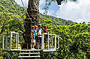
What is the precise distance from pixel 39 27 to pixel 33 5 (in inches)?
51.9

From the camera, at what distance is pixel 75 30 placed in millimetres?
29922

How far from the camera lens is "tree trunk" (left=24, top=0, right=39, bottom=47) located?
8555mm

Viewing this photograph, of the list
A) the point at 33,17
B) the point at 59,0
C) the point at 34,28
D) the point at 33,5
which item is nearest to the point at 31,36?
the point at 34,28

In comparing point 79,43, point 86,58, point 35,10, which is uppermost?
point 35,10

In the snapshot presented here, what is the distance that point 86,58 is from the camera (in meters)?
26.2

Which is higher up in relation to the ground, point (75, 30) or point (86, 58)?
point (75, 30)

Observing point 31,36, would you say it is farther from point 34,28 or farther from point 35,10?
point 35,10

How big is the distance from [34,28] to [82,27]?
72.3 feet

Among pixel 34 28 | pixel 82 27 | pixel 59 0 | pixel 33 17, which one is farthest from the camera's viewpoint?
pixel 82 27

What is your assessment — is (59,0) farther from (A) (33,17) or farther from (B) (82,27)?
(B) (82,27)

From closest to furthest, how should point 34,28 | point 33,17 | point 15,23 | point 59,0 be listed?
1. point 34,28
2. point 33,17
3. point 59,0
4. point 15,23

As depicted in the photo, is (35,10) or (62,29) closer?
(35,10)

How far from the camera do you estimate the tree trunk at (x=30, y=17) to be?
855 cm

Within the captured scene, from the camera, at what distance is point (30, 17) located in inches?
354
